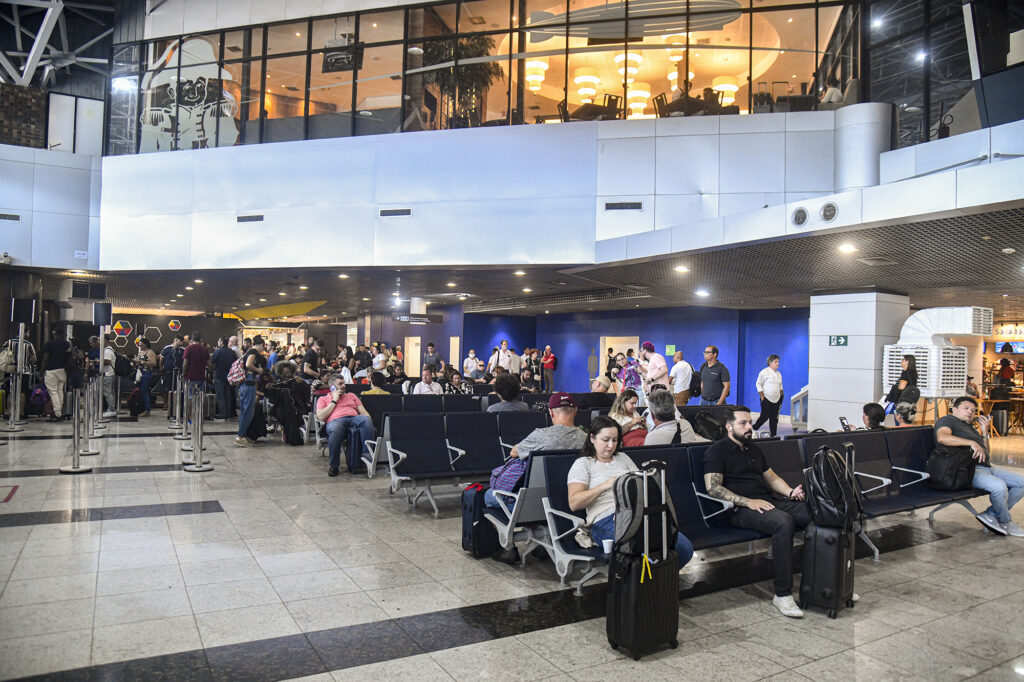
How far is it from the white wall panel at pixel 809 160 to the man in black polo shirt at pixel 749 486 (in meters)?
9.94

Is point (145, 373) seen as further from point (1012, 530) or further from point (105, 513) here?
point (1012, 530)

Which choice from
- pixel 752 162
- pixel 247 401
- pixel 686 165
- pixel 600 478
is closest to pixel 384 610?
pixel 600 478

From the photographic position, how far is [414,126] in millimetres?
16188

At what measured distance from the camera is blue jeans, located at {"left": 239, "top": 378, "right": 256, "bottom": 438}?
12.6m

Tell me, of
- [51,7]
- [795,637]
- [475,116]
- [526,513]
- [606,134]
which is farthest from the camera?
[51,7]

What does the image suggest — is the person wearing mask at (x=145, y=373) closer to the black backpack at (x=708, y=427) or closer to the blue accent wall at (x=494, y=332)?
the blue accent wall at (x=494, y=332)

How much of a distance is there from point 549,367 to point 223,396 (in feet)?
46.4

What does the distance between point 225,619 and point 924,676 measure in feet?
13.1

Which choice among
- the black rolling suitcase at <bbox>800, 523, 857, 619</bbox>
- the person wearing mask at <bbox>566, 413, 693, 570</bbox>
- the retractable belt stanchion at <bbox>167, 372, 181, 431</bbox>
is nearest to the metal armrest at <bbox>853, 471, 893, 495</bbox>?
the black rolling suitcase at <bbox>800, 523, 857, 619</bbox>

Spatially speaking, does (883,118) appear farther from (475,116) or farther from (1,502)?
(1,502)

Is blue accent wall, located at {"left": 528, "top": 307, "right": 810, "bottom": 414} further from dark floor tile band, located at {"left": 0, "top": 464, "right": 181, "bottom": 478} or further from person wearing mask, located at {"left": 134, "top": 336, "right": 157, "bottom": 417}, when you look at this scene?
dark floor tile band, located at {"left": 0, "top": 464, "right": 181, "bottom": 478}

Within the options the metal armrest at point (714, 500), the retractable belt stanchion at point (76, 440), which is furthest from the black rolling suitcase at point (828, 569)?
the retractable belt stanchion at point (76, 440)

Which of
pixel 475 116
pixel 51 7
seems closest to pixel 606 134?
pixel 475 116

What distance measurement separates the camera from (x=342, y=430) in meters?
9.51
